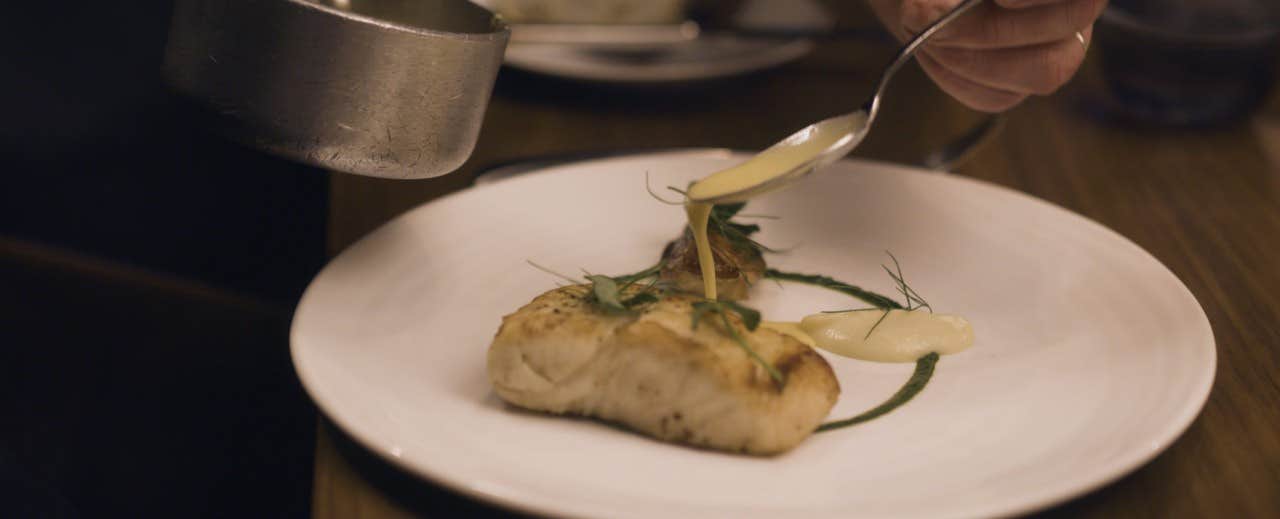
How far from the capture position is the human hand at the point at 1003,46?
57.7 inches

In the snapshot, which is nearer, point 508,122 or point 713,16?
point 508,122

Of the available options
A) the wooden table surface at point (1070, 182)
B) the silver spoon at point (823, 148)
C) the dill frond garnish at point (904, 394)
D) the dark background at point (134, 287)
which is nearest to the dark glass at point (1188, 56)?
the wooden table surface at point (1070, 182)

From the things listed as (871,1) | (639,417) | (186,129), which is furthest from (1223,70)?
(186,129)

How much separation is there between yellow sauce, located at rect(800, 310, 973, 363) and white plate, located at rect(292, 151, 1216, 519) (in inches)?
0.9

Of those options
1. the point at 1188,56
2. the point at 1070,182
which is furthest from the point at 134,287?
the point at 1188,56

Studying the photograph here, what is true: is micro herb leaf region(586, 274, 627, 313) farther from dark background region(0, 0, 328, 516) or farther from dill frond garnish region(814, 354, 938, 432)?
dark background region(0, 0, 328, 516)

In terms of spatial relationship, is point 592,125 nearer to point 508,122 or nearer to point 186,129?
point 508,122

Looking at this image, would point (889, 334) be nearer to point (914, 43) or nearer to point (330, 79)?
point (914, 43)

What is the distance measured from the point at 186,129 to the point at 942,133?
1535 millimetres

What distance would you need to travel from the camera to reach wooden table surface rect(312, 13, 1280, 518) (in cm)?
107

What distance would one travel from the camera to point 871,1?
68.6 inches

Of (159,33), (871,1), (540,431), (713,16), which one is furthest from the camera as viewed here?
(713,16)

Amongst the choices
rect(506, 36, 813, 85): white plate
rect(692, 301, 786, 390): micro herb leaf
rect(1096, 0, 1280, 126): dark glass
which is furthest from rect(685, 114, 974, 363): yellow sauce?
rect(1096, 0, 1280, 126): dark glass

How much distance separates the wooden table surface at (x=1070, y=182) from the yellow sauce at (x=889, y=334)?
278mm
